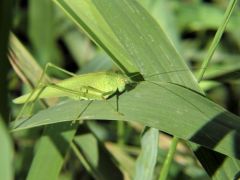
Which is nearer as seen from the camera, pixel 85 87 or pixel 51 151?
pixel 51 151

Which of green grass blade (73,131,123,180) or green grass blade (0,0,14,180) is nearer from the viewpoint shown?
green grass blade (0,0,14,180)

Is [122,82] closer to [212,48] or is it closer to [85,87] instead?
[85,87]

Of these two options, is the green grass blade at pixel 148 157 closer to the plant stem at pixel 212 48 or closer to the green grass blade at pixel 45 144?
the plant stem at pixel 212 48

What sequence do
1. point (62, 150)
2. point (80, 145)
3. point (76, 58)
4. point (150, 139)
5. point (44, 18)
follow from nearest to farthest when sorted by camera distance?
point (150, 139) < point (62, 150) < point (80, 145) < point (44, 18) < point (76, 58)

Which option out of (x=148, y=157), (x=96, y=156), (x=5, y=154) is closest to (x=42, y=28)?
(x=96, y=156)

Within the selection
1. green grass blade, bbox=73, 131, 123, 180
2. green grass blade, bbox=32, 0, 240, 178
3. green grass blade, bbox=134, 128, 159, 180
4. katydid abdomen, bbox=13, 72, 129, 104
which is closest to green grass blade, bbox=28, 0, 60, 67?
katydid abdomen, bbox=13, 72, 129, 104

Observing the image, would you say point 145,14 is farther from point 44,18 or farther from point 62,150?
point 44,18

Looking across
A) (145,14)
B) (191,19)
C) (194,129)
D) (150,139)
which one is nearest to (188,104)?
(194,129)

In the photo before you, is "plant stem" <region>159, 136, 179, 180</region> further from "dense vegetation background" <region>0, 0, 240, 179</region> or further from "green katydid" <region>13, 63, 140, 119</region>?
"green katydid" <region>13, 63, 140, 119</region>

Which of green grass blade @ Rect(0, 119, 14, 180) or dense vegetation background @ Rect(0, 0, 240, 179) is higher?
green grass blade @ Rect(0, 119, 14, 180)

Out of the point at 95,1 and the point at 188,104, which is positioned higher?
the point at 95,1

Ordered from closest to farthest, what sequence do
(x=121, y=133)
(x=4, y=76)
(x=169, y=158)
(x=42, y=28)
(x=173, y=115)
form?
(x=4, y=76) → (x=173, y=115) → (x=169, y=158) → (x=121, y=133) → (x=42, y=28)
